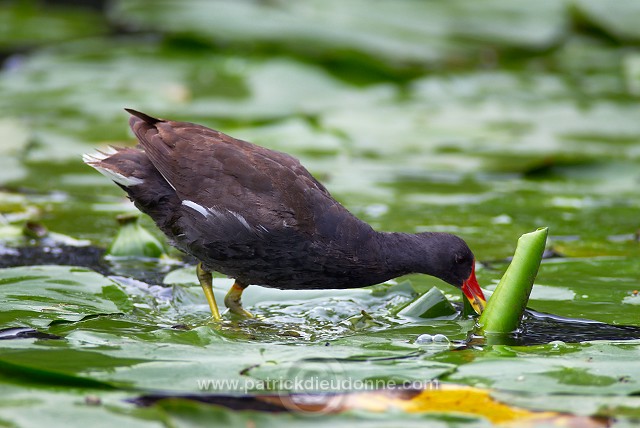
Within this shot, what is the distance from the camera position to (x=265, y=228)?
158 inches

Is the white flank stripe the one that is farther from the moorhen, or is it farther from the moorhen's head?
the moorhen's head

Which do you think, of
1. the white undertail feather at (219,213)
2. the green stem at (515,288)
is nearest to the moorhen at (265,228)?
the white undertail feather at (219,213)

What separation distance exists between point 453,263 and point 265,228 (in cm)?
84

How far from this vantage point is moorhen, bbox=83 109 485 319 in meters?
4.05

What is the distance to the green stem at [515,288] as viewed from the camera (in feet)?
11.4

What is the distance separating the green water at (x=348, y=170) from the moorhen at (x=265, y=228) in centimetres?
16

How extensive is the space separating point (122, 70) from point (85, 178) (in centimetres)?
256

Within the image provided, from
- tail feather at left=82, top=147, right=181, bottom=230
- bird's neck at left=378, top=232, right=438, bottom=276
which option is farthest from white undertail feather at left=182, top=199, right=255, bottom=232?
bird's neck at left=378, top=232, right=438, bottom=276

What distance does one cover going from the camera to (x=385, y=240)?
4.21m

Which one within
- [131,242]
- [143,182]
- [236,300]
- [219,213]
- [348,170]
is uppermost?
[348,170]

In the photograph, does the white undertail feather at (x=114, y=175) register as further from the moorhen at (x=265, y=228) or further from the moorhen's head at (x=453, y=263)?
the moorhen's head at (x=453, y=263)

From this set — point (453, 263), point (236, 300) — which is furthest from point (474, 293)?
point (236, 300)

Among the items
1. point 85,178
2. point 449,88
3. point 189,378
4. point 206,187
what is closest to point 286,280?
point 206,187

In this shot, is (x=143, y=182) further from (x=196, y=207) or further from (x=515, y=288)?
(x=515, y=288)
